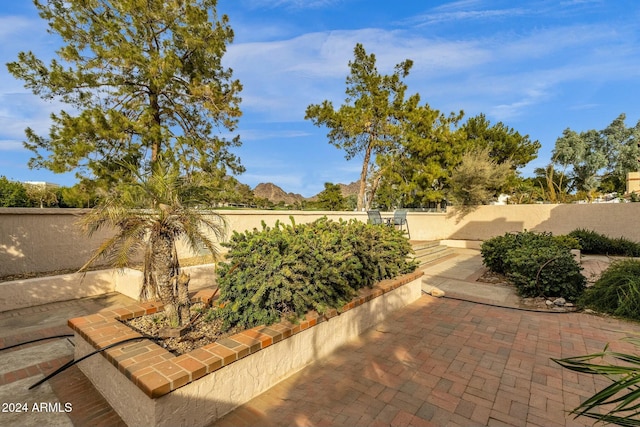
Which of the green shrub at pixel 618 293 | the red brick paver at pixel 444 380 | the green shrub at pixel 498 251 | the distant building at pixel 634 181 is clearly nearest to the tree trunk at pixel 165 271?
the red brick paver at pixel 444 380

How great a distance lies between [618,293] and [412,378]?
14.4 feet

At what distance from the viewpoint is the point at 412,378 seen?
288 cm

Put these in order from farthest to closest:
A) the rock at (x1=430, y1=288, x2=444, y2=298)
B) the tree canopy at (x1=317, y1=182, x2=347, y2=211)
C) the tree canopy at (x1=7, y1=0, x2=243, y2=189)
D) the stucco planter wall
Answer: the tree canopy at (x1=317, y1=182, x2=347, y2=211)
the tree canopy at (x1=7, y1=0, x2=243, y2=189)
the rock at (x1=430, y1=288, x2=444, y2=298)
the stucco planter wall

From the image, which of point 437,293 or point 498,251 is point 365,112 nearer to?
point 498,251

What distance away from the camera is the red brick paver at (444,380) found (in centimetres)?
237

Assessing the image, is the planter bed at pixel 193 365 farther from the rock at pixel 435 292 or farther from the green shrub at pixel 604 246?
the green shrub at pixel 604 246

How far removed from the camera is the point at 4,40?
6.84 meters

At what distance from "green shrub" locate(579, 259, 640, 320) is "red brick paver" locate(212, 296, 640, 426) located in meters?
0.38

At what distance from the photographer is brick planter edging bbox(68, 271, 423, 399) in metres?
2.03

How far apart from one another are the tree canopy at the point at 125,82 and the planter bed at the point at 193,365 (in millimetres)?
5096

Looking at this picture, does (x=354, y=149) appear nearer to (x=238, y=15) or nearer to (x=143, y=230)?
(x=238, y=15)

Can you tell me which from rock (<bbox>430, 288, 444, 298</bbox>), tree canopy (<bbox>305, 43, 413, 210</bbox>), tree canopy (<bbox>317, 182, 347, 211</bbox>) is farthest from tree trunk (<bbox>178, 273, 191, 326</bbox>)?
tree canopy (<bbox>317, 182, 347, 211</bbox>)

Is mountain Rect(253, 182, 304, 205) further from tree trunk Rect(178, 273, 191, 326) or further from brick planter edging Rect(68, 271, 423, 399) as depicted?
brick planter edging Rect(68, 271, 423, 399)

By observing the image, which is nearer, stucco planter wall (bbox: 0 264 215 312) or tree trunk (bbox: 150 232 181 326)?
tree trunk (bbox: 150 232 181 326)
